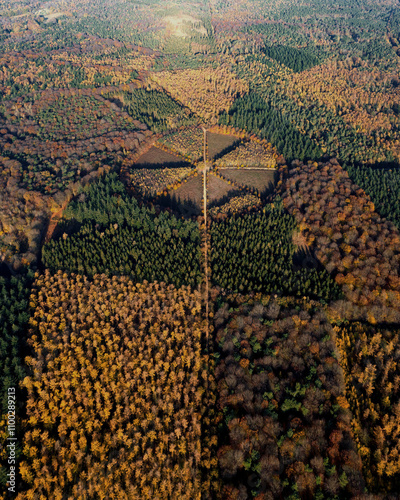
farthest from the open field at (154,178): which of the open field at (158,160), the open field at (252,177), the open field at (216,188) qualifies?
the open field at (252,177)

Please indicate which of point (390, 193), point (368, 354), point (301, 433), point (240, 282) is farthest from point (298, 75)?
point (301, 433)

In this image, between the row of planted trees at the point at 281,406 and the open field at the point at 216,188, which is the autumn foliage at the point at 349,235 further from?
the open field at the point at 216,188

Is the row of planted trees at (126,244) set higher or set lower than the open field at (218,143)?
lower

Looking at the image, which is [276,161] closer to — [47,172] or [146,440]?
[47,172]

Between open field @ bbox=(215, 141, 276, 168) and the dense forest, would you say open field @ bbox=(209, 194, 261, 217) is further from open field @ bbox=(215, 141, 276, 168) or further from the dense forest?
open field @ bbox=(215, 141, 276, 168)

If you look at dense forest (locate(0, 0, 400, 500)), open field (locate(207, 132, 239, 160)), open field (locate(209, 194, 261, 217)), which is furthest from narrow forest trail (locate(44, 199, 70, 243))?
open field (locate(207, 132, 239, 160))
